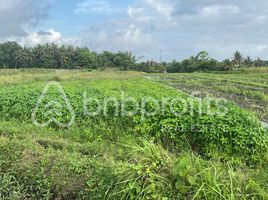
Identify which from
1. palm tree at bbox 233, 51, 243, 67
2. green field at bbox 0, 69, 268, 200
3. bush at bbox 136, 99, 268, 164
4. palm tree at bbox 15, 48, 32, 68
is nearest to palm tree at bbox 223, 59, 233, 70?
palm tree at bbox 233, 51, 243, 67

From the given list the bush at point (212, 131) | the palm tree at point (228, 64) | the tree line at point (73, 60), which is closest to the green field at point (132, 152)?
the bush at point (212, 131)

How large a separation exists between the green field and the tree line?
48794 mm

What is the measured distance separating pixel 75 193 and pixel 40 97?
546cm

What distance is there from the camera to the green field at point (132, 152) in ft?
12.1

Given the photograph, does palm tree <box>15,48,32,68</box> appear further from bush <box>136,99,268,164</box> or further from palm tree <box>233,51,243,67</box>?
bush <box>136,99,268,164</box>

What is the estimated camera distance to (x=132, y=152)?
13.7 feet

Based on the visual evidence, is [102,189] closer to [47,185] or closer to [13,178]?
[47,185]

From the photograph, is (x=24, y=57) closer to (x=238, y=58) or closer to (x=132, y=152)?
(x=238, y=58)

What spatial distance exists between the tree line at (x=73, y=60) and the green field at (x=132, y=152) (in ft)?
160

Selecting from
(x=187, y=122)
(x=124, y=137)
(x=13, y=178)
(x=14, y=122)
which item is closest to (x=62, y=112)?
(x=14, y=122)

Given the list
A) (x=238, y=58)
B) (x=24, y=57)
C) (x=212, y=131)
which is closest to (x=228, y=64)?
(x=238, y=58)

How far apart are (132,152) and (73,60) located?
62950mm

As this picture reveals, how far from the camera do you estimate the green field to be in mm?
3689

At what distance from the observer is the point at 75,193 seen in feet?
14.6
